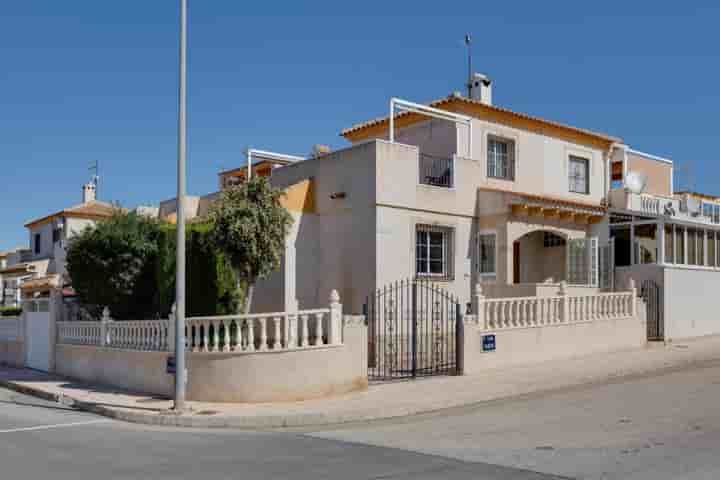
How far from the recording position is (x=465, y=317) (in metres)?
15.9

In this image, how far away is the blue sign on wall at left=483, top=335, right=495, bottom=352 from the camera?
16.3m

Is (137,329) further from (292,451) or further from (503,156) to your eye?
(503,156)

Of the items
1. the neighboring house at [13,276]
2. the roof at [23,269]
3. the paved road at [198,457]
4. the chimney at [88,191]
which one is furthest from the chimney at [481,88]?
the chimney at [88,191]

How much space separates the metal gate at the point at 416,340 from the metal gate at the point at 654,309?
21.9 ft

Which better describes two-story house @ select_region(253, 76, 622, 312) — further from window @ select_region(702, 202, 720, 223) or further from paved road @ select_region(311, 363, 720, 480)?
paved road @ select_region(311, 363, 720, 480)

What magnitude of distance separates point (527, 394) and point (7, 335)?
17690 millimetres

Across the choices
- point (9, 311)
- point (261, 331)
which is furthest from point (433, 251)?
point (9, 311)

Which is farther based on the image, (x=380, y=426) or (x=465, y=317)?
(x=465, y=317)

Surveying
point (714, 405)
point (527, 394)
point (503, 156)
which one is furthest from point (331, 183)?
point (714, 405)

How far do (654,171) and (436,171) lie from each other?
14.0 m

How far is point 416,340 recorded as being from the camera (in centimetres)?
1691

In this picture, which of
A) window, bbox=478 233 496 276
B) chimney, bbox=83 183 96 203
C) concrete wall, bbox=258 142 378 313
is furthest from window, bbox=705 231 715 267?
chimney, bbox=83 183 96 203

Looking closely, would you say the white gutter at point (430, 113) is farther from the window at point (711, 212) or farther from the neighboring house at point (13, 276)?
the neighboring house at point (13, 276)

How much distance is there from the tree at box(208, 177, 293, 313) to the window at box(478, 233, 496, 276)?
7467 mm
